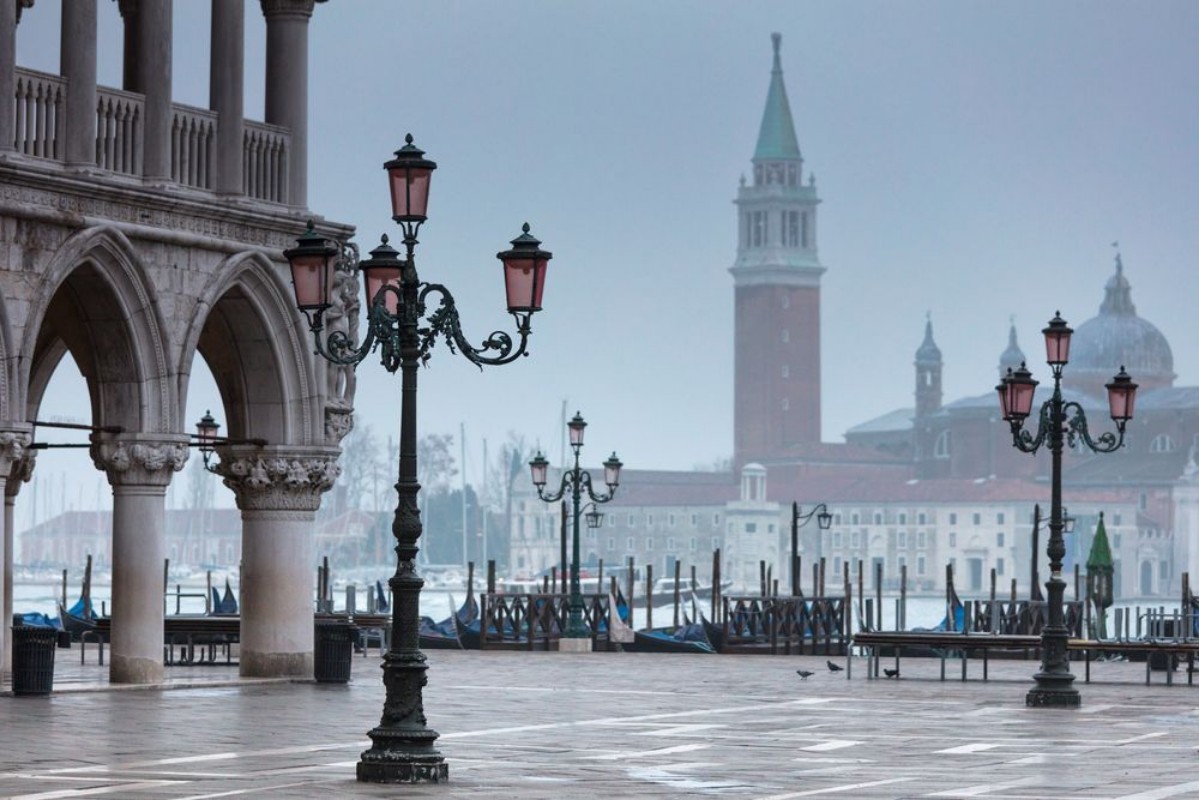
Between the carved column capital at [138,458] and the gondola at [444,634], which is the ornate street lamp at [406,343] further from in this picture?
the gondola at [444,634]

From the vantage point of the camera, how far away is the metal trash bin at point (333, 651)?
24.0 meters

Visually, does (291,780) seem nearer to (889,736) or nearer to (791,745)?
(791,745)

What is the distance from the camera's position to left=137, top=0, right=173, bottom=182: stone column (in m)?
22.9

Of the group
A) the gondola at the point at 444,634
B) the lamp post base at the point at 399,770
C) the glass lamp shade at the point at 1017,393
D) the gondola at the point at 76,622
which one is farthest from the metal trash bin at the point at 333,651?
the gondola at the point at 76,622

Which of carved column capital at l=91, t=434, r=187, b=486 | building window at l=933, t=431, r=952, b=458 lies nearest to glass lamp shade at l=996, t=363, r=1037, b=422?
carved column capital at l=91, t=434, r=187, b=486

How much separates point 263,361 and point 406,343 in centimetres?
925

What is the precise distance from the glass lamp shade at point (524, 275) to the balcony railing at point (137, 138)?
7.55m

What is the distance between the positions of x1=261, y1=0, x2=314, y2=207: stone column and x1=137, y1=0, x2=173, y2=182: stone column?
1.57 meters

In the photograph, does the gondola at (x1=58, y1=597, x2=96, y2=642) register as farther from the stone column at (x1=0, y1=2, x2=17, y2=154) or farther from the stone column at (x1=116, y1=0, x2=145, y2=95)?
the stone column at (x1=0, y1=2, x2=17, y2=154)

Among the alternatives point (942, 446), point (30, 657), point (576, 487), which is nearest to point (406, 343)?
point (30, 657)

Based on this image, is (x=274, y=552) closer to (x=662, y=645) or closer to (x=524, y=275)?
(x=524, y=275)

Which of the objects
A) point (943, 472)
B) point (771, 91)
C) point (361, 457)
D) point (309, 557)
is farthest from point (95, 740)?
point (771, 91)

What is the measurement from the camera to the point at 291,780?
14453 millimetres

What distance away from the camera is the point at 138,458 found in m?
22.8
